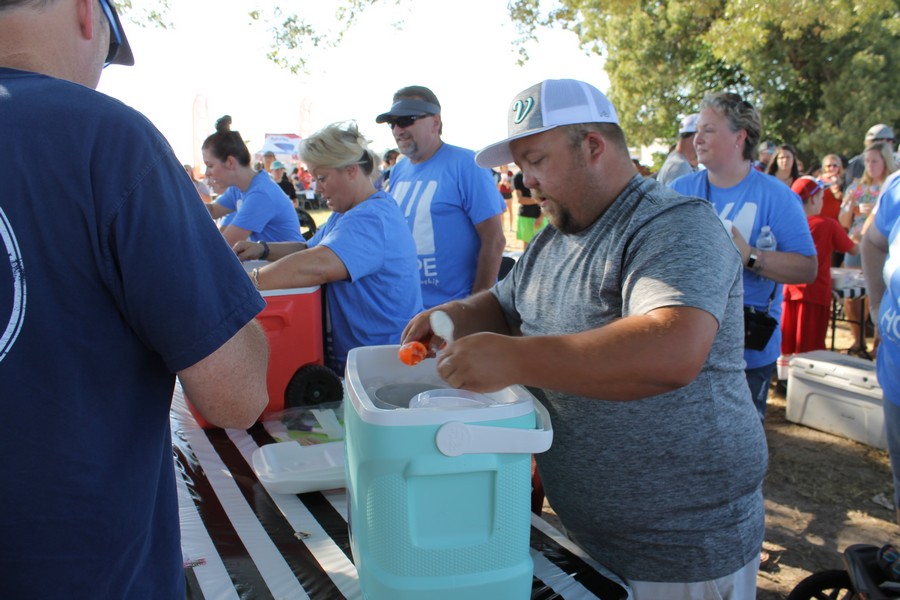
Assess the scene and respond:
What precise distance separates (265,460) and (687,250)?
1.12m

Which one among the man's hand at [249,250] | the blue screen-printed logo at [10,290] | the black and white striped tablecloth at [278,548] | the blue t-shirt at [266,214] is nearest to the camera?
the blue screen-printed logo at [10,290]

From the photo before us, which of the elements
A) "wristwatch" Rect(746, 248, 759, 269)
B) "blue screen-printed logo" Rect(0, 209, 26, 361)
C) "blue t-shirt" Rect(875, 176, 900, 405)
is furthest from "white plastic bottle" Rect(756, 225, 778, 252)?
"blue screen-printed logo" Rect(0, 209, 26, 361)

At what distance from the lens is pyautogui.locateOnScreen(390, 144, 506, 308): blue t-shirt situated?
10.6 ft

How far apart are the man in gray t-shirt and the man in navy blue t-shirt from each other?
0.44 meters

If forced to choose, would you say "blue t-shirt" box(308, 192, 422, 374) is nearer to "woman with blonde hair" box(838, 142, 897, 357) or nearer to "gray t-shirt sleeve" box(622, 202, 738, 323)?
"gray t-shirt sleeve" box(622, 202, 738, 323)

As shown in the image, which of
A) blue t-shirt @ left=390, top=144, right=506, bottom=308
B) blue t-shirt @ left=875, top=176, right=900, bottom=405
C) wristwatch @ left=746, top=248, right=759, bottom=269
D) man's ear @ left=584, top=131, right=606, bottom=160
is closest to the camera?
man's ear @ left=584, top=131, right=606, bottom=160

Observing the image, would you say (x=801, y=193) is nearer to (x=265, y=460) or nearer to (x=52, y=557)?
(x=265, y=460)

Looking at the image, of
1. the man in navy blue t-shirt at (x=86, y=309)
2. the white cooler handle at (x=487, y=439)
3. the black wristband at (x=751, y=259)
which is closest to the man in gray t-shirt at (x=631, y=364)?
the white cooler handle at (x=487, y=439)

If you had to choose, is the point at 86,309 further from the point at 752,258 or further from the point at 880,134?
the point at 880,134

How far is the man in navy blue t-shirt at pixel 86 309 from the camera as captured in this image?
72cm

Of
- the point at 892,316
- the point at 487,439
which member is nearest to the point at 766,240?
the point at 892,316

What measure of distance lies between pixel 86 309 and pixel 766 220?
2.59 metres

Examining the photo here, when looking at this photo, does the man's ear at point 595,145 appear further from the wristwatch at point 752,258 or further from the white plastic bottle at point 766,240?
the white plastic bottle at point 766,240

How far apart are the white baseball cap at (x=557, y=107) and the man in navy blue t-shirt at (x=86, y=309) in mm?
721
